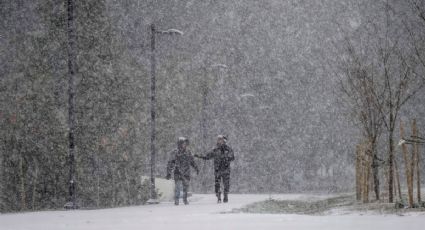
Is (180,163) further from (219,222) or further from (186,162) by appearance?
(219,222)

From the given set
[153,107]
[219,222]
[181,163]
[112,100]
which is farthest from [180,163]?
[219,222]

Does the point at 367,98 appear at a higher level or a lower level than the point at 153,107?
lower

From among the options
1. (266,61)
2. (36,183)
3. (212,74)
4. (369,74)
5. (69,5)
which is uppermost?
(266,61)

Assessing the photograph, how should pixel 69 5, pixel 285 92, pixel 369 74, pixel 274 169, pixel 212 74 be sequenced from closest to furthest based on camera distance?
pixel 369 74
pixel 69 5
pixel 212 74
pixel 274 169
pixel 285 92

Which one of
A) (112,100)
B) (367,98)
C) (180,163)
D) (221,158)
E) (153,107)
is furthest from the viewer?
(112,100)

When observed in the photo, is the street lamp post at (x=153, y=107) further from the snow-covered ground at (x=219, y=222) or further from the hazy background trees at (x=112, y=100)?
the snow-covered ground at (x=219, y=222)

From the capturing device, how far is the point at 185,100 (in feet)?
140

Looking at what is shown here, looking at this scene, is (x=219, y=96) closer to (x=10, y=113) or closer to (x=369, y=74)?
(x=10, y=113)

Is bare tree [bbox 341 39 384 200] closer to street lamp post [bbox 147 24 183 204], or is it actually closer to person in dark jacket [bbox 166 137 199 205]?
person in dark jacket [bbox 166 137 199 205]

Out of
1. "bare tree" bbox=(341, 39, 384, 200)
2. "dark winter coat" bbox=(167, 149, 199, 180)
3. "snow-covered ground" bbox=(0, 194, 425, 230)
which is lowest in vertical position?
"snow-covered ground" bbox=(0, 194, 425, 230)

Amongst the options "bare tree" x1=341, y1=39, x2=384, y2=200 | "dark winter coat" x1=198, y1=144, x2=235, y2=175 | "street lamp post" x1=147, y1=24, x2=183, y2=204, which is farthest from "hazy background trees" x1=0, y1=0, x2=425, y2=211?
"dark winter coat" x1=198, y1=144, x2=235, y2=175

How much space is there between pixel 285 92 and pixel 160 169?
67.1 ft

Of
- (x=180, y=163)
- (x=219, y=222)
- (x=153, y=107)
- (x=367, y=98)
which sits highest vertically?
(x=153, y=107)

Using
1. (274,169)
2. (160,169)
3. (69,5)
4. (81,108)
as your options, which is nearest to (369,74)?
(69,5)
